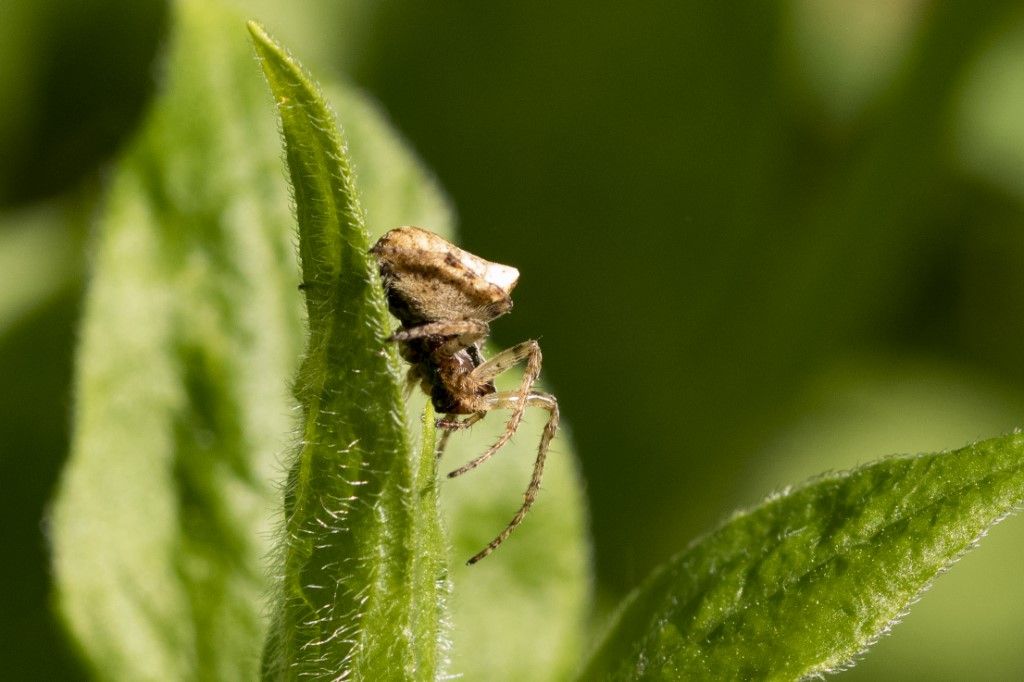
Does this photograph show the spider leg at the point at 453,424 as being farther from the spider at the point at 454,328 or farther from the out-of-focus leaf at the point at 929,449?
the out-of-focus leaf at the point at 929,449

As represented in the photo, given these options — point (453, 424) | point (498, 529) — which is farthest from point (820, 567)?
point (498, 529)

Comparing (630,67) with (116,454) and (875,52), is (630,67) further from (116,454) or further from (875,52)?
(116,454)

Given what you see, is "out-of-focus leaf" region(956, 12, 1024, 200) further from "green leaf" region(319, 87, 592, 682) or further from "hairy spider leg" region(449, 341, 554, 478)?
"hairy spider leg" region(449, 341, 554, 478)

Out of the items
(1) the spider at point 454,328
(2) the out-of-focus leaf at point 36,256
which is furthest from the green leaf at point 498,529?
(2) the out-of-focus leaf at point 36,256

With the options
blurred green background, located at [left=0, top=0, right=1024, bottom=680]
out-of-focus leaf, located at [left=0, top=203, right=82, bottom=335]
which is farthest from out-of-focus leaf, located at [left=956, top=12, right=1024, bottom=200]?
out-of-focus leaf, located at [left=0, top=203, right=82, bottom=335]

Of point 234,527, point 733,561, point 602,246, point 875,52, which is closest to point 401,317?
point 234,527

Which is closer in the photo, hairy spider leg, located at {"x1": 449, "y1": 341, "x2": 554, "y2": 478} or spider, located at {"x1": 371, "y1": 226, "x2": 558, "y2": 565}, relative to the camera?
spider, located at {"x1": 371, "y1": 226, "x2": 558, "y2": 565}

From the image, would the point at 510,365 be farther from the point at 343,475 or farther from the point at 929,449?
the point at 929,449
